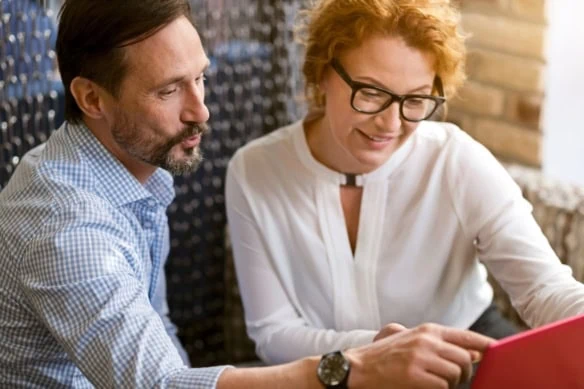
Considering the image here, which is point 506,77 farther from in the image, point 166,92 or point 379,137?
point 166,92

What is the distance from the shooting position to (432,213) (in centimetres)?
185

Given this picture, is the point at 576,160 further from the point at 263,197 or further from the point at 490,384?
the point at 490,384

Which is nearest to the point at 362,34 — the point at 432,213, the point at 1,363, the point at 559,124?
the point at 432,213

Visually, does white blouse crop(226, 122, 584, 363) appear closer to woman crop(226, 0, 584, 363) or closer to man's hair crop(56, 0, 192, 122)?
woman crop(226, 0, 584, 363)

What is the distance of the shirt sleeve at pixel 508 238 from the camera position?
164cm

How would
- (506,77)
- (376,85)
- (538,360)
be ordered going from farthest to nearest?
(506,77) < (376,85) < (538,360)

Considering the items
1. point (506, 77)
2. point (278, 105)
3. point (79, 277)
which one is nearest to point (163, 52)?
point (79, 277)

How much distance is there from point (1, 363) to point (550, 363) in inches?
30.0

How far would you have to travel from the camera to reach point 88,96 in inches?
59.6

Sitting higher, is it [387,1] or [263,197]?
[387,1]

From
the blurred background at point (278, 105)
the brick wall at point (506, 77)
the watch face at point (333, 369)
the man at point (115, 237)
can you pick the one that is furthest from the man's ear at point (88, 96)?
the brick wall at point (506, 77)

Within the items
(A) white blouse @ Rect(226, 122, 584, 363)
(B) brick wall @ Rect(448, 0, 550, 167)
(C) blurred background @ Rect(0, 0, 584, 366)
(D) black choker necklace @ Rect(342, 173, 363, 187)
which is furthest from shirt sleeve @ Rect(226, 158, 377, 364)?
(B) brick wall @ Rect(448, 0, 550, 167)

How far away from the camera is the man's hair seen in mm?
1445

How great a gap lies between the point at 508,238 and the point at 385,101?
308mm
